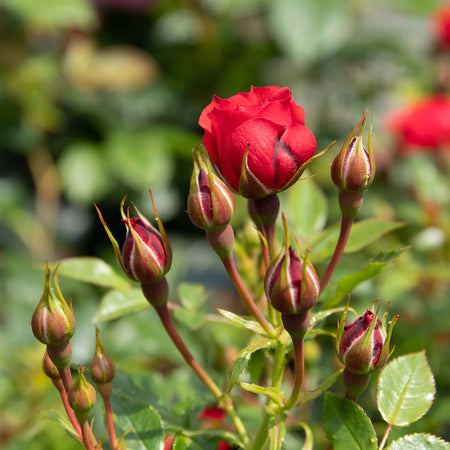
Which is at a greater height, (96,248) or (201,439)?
(201,439)

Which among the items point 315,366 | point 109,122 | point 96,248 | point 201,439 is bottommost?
point 96,248

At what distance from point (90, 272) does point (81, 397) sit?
21cm

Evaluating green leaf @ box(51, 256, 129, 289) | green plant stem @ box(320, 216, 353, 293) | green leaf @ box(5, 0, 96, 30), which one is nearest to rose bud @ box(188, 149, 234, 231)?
green plant stem @ box(320, 216, 353, 293)

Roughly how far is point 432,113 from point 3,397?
1.04m

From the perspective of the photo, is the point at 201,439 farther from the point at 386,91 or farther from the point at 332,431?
the point at 386,91

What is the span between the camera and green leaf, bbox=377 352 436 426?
469 millimetres

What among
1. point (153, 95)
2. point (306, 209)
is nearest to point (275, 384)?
point (306, 209)

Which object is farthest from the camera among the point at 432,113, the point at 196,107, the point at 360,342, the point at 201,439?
the point at 196,107

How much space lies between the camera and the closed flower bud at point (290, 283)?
38cm

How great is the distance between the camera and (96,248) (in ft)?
7.42

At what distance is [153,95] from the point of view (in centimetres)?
219

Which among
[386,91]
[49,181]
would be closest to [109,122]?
[49,181]

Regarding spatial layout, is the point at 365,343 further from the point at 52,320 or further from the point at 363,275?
the point at 52,320

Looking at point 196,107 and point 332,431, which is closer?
point 332,431
